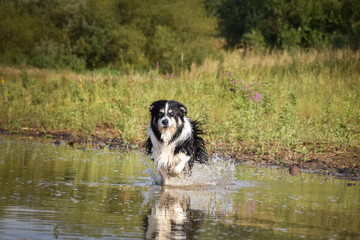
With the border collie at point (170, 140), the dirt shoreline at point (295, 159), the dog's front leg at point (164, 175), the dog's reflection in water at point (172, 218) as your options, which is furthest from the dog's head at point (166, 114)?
the dirt shoreline at point (295, 159)

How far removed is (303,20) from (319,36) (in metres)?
1.27

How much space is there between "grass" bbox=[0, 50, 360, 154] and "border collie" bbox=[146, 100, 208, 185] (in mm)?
2985

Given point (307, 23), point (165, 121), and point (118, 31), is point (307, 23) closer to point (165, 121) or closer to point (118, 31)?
point (118, 31)

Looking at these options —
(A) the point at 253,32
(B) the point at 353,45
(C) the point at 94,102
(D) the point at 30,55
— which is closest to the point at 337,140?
(C) the point at 94,102

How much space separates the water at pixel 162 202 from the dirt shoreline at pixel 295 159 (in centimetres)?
58

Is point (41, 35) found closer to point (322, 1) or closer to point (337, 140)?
point (322, 1)

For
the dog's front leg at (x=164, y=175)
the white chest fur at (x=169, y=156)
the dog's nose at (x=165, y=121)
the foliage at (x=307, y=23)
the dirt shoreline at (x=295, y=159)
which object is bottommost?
the dirt shoreline at (x=295, y=159)

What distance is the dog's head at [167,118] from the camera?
9.47 metres

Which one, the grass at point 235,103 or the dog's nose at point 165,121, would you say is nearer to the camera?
the dog's nose at point 165,121

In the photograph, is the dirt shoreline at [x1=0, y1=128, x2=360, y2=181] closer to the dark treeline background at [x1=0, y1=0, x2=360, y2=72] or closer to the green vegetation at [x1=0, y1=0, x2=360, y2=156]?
the green vegetation at [x1=0, y1=0, x2=360, y2=156]

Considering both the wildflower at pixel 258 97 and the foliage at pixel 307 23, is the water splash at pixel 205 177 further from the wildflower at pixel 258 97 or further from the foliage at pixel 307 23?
the foliage at pixel 307 23

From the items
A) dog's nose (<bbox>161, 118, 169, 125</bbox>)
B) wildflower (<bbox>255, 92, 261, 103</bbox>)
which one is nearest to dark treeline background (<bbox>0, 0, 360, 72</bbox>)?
wildflower (<bbox>255, 92, 261, 103</bbox>)

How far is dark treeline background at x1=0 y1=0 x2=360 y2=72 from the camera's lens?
42500mm

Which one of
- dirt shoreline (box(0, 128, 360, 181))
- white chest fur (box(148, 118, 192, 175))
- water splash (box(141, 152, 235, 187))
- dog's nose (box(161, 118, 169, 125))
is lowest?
dirt shoreline (box(0, 128, 360, 181))
